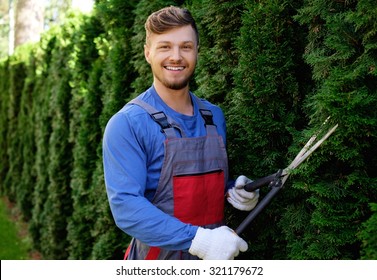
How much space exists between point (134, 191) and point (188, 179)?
290mm

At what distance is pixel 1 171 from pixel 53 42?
176 inches

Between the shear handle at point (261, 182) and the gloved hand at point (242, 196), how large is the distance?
0.04 metres

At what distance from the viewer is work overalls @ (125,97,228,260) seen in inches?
95.7

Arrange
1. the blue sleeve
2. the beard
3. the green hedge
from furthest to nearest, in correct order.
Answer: the beard < the blue sleeve < the green hedge

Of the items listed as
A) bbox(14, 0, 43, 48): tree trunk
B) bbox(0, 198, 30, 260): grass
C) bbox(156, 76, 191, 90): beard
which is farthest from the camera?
bbox(14, 0, 43, 48): tree trunk

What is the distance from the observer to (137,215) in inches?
89.2

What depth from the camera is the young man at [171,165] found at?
7.43ft

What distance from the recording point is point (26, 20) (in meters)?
12.8

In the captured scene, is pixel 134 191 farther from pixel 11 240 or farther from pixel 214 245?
pixel 11 240

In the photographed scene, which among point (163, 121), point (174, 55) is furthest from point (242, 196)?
point (174, 55)

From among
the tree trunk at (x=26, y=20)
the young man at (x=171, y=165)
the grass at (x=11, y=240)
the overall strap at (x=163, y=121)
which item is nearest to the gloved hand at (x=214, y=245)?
the young man at (x=171, y=165)

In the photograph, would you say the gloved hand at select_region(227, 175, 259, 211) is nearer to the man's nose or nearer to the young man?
the young man

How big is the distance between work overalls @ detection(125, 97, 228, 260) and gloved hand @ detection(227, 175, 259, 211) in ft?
0.27

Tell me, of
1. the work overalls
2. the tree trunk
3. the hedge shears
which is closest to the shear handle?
the hedge shears
